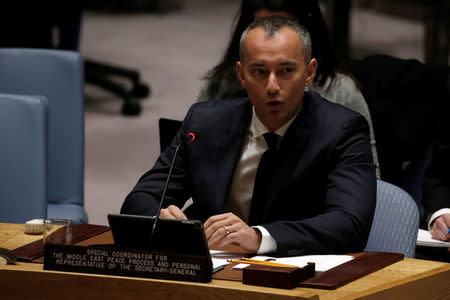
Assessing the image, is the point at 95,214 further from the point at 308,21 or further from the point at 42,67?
the point at 308,21

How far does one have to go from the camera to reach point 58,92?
334 cm

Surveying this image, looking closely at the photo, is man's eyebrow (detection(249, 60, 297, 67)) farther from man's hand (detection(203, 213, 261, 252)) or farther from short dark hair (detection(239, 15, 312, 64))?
man's hand (detection(203, 213, 261, 252))

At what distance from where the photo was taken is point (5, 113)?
2.96 m

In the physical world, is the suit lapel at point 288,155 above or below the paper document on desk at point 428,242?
above

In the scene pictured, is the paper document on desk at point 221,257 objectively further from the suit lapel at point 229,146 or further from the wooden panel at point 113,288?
the suit lapel at point 229,146

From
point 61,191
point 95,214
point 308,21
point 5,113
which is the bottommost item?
point 95,214

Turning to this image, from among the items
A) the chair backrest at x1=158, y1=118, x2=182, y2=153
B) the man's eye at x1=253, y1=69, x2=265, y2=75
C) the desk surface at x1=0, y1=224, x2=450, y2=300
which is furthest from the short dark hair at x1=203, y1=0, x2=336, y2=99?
the desk surface at x1=0, y1=224, x2=450, y2=300

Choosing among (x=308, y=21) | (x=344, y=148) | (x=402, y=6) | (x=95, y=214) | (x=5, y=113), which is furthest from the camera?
(x=402, y=6)

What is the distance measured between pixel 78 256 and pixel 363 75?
1.96 m

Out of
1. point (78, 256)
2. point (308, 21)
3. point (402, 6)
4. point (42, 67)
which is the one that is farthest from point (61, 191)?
point (402, 6)

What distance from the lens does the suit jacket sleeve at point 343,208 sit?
2.07 meters

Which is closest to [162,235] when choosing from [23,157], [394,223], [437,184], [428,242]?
[394,223]

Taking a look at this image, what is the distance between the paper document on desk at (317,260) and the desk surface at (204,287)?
0.33 ft

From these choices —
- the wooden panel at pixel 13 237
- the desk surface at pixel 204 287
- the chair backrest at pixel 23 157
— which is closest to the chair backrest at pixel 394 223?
the desk surface at pixel 204 287
